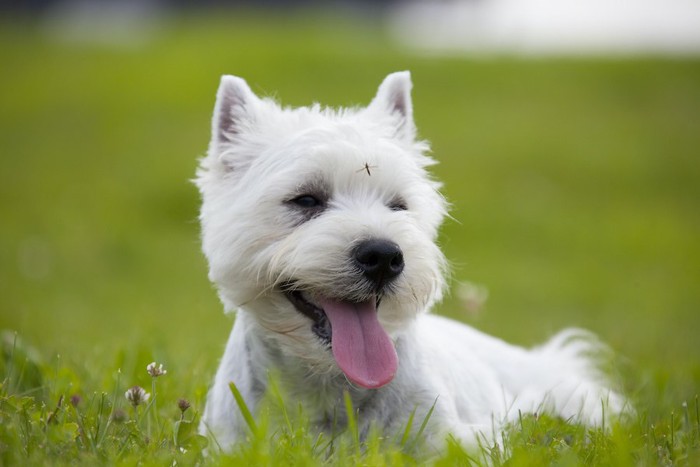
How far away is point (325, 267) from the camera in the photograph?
14.0ft

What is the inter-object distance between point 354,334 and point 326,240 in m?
→ 0.49

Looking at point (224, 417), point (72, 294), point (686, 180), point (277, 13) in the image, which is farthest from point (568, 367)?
point (277, 13)

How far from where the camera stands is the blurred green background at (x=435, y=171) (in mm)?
11289

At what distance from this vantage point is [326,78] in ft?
91.7

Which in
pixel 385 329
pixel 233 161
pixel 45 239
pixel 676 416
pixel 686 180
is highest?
pixel 233 161

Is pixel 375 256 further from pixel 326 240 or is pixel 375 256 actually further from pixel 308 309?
pixel 308 309

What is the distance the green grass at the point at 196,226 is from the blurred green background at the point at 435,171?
75mm

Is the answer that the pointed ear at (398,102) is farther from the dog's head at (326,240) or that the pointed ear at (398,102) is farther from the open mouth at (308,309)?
the open mouth at (308,309)

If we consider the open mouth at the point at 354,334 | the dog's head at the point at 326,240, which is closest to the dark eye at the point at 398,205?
the dog's head at the point at 326,240

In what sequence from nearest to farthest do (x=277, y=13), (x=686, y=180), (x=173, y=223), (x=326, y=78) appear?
(x=173, y=223)
(x=686, y=180)
(x=326, y=78)
(x=277, y=13)

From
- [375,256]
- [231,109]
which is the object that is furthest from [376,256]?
[231,109]

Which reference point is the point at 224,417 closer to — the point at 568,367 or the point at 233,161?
the point at 233,161

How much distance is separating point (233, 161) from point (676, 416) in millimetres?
2805

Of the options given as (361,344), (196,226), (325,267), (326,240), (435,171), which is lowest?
(196,226)
